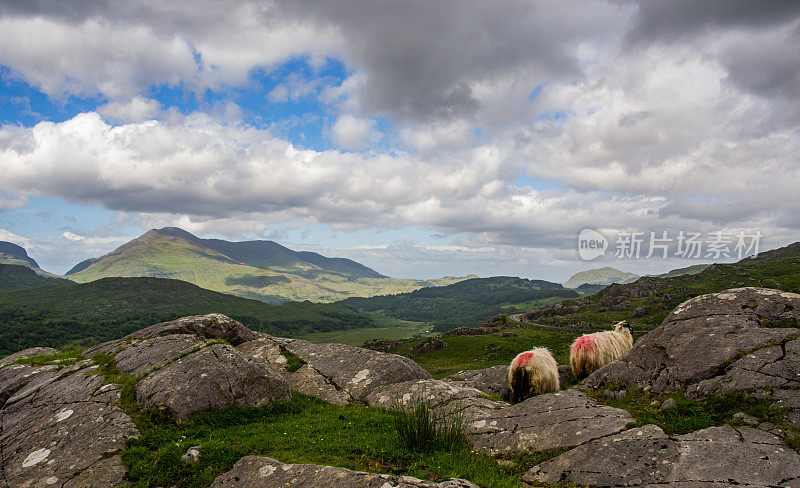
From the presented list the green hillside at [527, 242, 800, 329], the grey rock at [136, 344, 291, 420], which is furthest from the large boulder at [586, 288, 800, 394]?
the green hillside at [527, 242, 800, 329]

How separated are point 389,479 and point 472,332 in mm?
173912

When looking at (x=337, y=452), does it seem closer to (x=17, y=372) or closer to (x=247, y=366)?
(x=247, y=366)

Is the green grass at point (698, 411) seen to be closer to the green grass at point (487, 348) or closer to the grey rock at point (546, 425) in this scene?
the grey rock at point (546, 425)

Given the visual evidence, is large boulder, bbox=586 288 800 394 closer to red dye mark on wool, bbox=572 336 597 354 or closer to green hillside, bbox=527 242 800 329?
red dye mark on wool, bbox=572 336 597 354

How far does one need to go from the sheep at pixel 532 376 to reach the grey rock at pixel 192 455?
1208 cm

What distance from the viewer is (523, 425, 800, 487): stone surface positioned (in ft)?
24.6

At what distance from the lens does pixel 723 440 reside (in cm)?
865

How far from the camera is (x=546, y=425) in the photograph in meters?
10.7

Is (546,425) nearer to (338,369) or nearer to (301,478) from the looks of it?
(301,478)

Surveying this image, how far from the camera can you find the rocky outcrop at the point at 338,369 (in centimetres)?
1588

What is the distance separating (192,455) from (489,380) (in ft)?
49.6

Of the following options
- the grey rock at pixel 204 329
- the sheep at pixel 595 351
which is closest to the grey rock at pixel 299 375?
the grey rock at pixel 204 329

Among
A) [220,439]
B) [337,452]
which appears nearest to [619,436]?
[337,452]

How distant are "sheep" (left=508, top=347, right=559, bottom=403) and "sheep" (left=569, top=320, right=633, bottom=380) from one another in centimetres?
270
